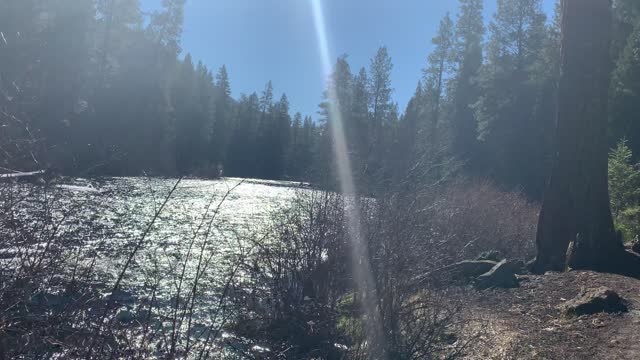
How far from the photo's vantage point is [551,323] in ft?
19.5

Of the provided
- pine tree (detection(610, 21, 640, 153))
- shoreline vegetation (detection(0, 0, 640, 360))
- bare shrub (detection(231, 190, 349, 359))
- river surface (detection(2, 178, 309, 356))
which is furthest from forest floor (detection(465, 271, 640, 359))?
pine tree (detection(610, 21, 640, 153))

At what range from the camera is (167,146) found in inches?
1693

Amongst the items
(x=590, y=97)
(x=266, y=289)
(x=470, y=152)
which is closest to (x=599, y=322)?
(x=266, y=289)

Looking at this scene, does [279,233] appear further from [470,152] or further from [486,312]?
[470,152]

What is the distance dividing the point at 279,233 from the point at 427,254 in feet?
6.22

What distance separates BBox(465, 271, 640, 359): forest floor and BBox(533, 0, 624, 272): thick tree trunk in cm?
102

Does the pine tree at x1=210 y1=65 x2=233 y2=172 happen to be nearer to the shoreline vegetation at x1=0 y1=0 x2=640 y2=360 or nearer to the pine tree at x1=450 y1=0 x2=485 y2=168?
the pine tree at x1=450 y1=0 x2=485 y2=168

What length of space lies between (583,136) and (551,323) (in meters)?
3.78

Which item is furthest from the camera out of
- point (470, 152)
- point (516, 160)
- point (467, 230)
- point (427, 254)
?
point (470, 152)

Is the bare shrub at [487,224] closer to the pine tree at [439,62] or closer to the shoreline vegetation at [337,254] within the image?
the shoreline vegetation at [337,254]

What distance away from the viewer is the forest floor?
201 inches

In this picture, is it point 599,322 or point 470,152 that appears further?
point 470,152

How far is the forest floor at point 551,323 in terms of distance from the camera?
509cm

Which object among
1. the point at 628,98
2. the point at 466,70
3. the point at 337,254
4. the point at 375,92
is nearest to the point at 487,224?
the point at 337,254
